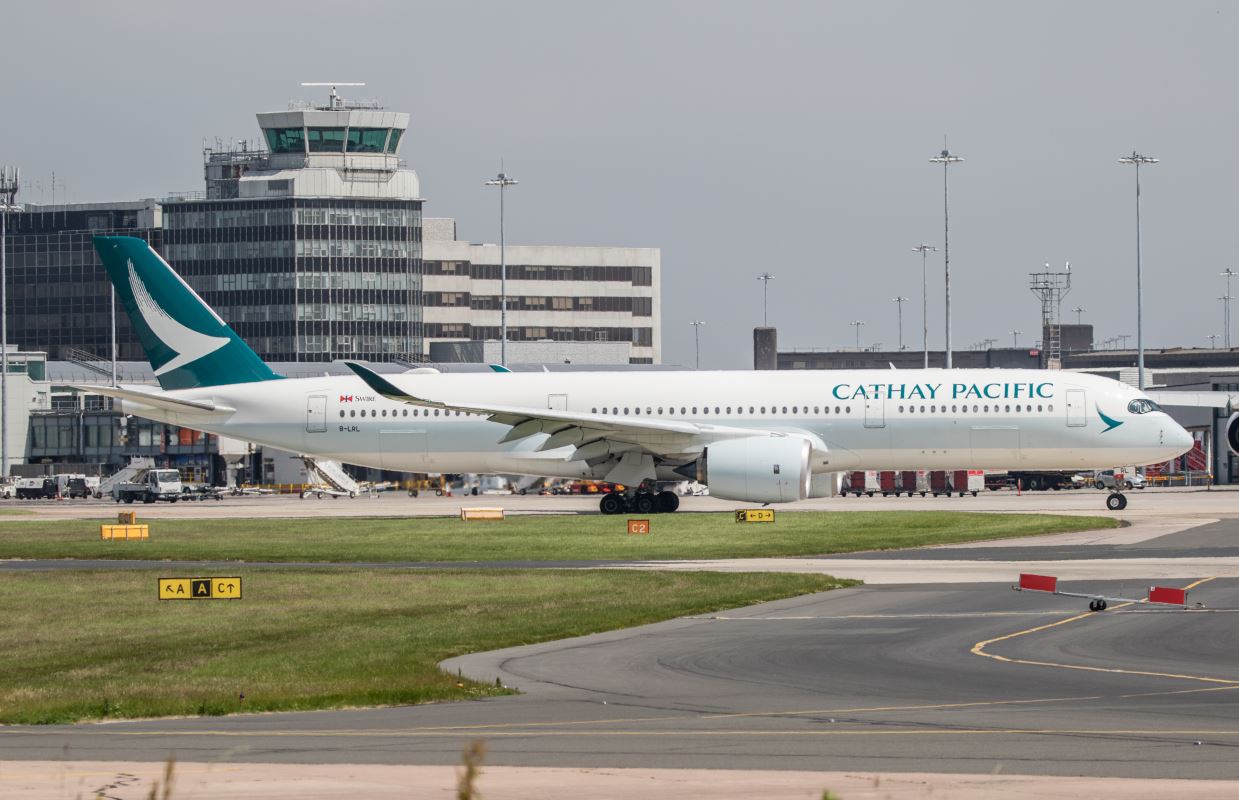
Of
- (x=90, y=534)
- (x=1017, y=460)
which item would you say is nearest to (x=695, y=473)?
(x=1017, y=460)

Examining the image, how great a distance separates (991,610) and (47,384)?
11292 cm

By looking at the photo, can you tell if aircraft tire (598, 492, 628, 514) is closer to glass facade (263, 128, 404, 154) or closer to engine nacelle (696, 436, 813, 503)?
engine nacelle (696, 436, 813, 503)

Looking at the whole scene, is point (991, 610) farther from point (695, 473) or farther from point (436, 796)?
point (695, 473)

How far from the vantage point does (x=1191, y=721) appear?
16234mm

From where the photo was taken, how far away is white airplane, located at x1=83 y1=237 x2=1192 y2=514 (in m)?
51.4

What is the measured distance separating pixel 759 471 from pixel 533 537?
7.91 m

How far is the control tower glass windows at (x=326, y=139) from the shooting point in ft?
563

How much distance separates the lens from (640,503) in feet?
178

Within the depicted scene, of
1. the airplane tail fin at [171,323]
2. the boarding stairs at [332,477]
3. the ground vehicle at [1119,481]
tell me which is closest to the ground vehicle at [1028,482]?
the ground vehicle at [1119,481]

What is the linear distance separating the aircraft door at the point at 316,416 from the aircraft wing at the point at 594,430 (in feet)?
15.3

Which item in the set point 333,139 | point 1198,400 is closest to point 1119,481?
point 1198,400

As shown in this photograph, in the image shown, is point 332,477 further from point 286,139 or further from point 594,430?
point 286,139

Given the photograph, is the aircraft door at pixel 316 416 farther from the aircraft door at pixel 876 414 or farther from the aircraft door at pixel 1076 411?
the aircraft door at pixel 1076 411

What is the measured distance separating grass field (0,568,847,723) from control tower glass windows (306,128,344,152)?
13974cm
